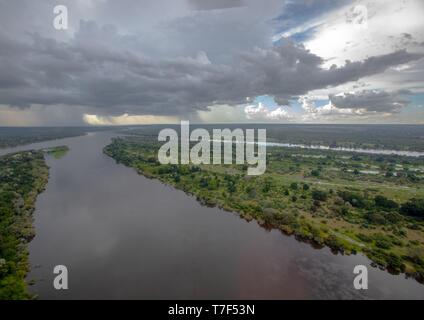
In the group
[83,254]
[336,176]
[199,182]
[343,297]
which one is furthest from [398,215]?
[83,254]

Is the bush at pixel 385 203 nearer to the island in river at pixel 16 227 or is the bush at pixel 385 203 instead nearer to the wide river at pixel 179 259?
the wide river at pixel 179 259

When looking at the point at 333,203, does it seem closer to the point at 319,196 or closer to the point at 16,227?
the point at 319,196

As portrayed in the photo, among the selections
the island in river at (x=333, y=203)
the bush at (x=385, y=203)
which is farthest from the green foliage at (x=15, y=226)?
the bush at (x=385, y=203)

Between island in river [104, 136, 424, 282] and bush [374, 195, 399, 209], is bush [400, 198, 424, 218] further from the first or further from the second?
bush [374, 195, 399, 209]

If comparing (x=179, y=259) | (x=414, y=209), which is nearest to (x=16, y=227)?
(x=179, y=259)

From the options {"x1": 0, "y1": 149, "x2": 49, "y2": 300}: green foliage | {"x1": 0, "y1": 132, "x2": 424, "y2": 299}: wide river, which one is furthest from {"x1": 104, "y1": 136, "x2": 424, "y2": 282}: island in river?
{"x1": 0, "y1": 149, "x2": 49, "y2": 300}: green foliage
